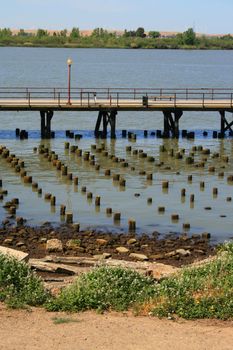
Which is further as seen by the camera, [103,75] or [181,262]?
[103,75]

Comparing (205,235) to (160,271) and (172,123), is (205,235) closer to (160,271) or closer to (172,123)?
(160,271)

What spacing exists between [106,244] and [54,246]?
2018mm

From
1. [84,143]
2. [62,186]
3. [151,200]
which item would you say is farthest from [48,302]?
[84,143]

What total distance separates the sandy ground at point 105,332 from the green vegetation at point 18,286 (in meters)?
0.44

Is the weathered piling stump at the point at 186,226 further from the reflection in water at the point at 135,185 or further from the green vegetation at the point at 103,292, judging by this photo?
the green vegetation at the point at 103,292

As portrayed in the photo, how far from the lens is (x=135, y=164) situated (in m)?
48.7

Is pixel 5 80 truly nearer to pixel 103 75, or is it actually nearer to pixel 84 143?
pixel 103 75

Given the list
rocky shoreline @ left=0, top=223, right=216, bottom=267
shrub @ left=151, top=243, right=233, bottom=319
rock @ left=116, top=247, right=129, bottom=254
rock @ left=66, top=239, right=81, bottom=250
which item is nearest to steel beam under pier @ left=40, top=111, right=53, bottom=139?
rocky shoreline @ left=0, top=223, right=216, bottom=267

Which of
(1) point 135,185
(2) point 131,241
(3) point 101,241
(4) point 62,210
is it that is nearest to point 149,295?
(3) point 101,241

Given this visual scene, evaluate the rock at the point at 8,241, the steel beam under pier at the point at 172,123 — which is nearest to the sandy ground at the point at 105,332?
the rock at the point at 8,241

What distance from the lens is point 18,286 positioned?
20141 millimetres

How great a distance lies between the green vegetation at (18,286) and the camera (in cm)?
1958

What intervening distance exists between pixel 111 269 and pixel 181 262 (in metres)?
8.62

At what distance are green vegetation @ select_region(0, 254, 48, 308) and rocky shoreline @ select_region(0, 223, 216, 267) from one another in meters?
8.19
